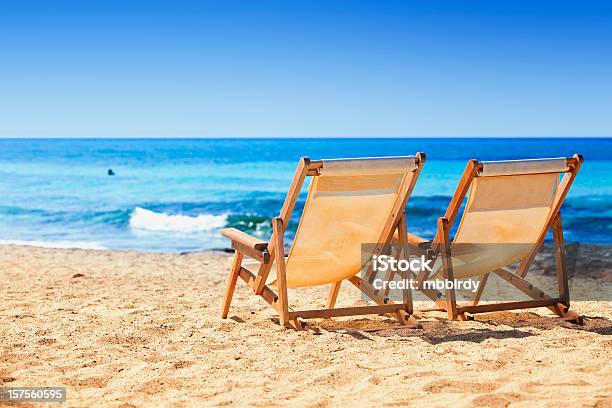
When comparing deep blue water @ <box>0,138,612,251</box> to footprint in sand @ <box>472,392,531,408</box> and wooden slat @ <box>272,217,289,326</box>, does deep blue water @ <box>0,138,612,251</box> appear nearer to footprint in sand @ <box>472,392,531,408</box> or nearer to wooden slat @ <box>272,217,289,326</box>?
wooden slat @ <box>272,217,289,326</box>

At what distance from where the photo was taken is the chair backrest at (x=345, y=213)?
4.14 meters

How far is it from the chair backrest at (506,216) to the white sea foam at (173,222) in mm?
11870

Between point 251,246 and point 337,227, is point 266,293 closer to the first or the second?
point 251,246

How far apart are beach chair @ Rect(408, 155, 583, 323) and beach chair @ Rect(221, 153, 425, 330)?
0.27 metres

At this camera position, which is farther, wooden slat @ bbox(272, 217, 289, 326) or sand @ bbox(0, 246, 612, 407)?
wooden slat @ bbox(272, 217, 289, 326)

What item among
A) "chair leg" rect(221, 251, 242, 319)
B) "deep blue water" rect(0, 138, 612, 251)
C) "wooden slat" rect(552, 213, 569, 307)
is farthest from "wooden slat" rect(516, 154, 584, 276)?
"deep blue water" rect(0, 138, 612, 251)

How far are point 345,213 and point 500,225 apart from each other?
102 centimetres

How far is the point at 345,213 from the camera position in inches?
169

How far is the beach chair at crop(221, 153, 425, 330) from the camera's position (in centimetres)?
414

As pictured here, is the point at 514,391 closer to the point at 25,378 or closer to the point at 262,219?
the point at 25,378

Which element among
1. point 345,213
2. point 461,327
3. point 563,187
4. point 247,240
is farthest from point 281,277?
point 563,187

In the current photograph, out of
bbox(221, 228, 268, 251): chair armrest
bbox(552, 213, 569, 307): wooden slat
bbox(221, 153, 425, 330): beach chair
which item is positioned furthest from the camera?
bbox(552, 213, 569, 307): wooden slat

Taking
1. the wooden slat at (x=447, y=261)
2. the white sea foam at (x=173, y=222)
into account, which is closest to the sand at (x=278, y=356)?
the wooden slat at (x=447, y=261)

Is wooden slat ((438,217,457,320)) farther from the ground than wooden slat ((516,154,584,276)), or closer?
closer
